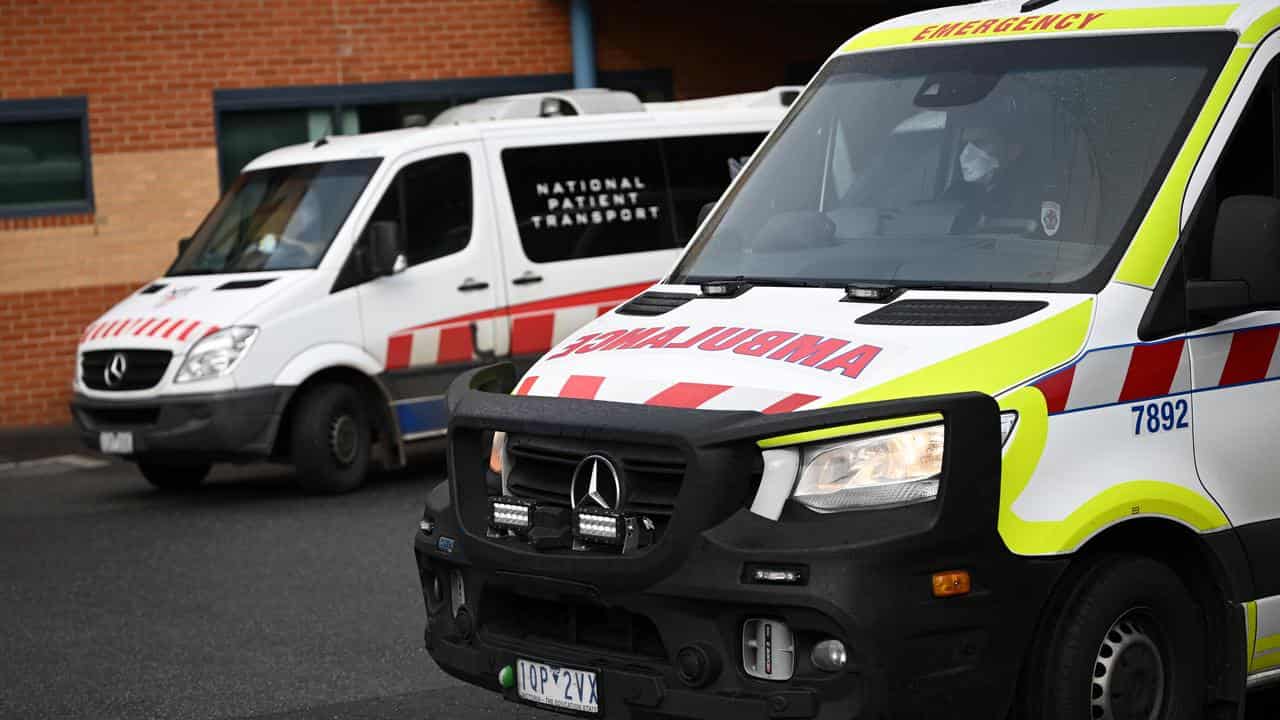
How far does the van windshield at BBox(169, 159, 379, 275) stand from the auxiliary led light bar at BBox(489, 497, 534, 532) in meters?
7.17

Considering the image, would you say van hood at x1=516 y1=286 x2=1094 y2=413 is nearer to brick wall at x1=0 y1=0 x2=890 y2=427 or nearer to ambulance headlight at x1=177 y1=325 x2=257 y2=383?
ambulance headlight at x1=177 y1=325 x2=257 y2=383

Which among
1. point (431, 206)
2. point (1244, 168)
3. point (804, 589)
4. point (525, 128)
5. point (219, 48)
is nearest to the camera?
point (804, 589)

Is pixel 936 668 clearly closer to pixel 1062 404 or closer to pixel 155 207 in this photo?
pixel 1062 404

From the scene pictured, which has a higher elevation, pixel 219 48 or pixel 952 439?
pixel 219 48

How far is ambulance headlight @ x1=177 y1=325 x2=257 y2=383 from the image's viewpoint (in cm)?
1180

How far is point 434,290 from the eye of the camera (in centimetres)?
1248

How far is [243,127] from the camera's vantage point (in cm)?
1809

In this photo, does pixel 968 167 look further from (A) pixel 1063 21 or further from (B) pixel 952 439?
(B) pixel 952 439

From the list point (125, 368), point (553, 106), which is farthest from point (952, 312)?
point (553, 106)

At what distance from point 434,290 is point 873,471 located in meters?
7.97

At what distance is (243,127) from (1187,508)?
556 inches

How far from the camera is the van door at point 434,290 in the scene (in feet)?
40.5

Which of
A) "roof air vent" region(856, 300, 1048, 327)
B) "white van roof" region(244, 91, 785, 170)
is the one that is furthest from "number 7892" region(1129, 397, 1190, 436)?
"white van roof" region(244, 91, 785, 170)

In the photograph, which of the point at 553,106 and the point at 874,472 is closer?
the point at 874,472
